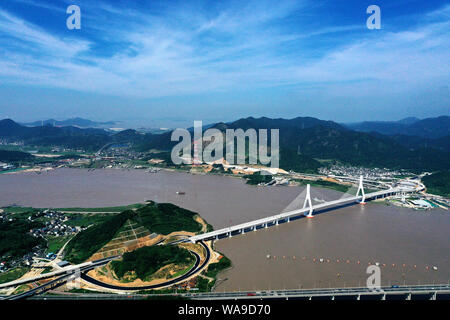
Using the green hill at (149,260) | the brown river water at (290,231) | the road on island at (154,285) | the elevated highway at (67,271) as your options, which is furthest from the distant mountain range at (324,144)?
the elevated highway at (67,271)

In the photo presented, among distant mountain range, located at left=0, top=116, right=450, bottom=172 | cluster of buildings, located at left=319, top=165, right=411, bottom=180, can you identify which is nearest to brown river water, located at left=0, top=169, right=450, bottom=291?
cluster of buildings, located at left=319, top=165, right=411, bottom=180

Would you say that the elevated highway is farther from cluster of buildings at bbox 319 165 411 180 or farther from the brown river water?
cluster of buildings at bbox 319 165 411 180

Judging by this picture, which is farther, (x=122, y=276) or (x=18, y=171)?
(x=18, y=171)

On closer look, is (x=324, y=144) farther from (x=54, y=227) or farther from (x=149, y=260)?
(x=149, y=260)

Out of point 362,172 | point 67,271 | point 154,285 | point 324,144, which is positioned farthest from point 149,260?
point 324,144

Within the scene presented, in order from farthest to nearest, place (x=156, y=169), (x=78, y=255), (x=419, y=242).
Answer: (x=156, y=169) < (x=419, y=242) < (x=78, y=255)
